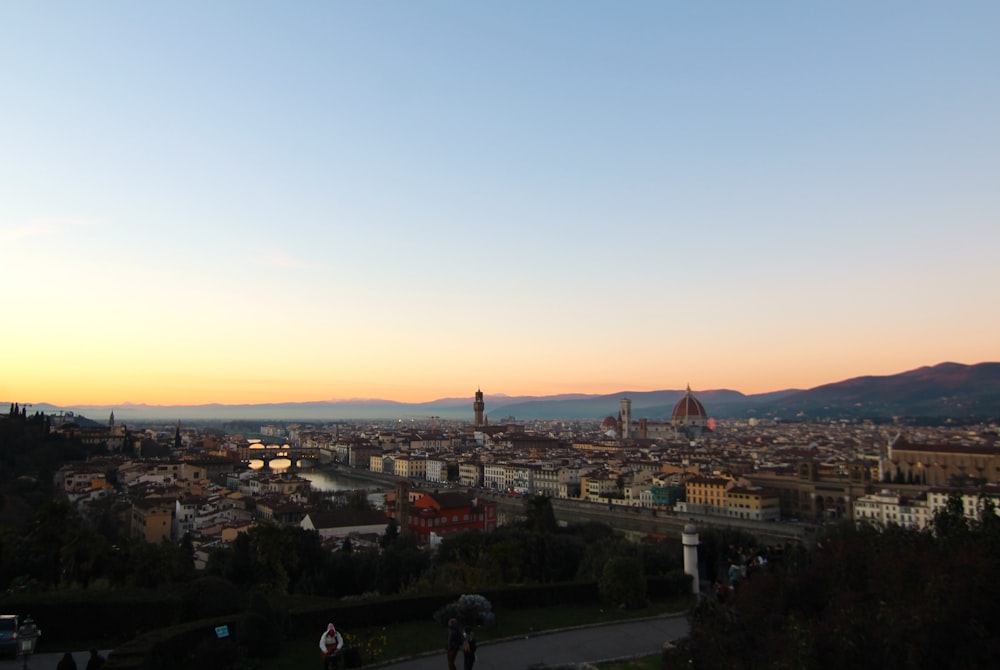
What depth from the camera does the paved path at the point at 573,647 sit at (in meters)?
6.61

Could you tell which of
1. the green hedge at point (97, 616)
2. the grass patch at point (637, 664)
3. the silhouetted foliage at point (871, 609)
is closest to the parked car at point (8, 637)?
the green hedge at point (97, 616)

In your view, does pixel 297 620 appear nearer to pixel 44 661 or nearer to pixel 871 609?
pixel 44 661

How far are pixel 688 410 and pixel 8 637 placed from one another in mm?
113520

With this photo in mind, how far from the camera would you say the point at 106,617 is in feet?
24.3

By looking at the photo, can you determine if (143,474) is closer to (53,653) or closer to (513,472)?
(513,472)

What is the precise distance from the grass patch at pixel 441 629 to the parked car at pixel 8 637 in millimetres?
2291

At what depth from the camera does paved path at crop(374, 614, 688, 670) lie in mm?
6613

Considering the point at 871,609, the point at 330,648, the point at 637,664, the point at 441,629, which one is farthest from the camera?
the point at 441,629

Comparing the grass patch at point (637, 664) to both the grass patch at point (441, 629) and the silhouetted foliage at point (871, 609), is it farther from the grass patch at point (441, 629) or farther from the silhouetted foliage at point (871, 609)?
the grass patch at point (441, 629)

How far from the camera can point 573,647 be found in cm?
720

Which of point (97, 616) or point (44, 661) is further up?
point (97, 616)

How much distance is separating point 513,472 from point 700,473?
15.2 meters

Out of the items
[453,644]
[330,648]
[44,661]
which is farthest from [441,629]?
[44,661]

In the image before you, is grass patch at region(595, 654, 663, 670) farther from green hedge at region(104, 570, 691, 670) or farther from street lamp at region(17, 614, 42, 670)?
street lamp at region(17, 614, 42, 670)
